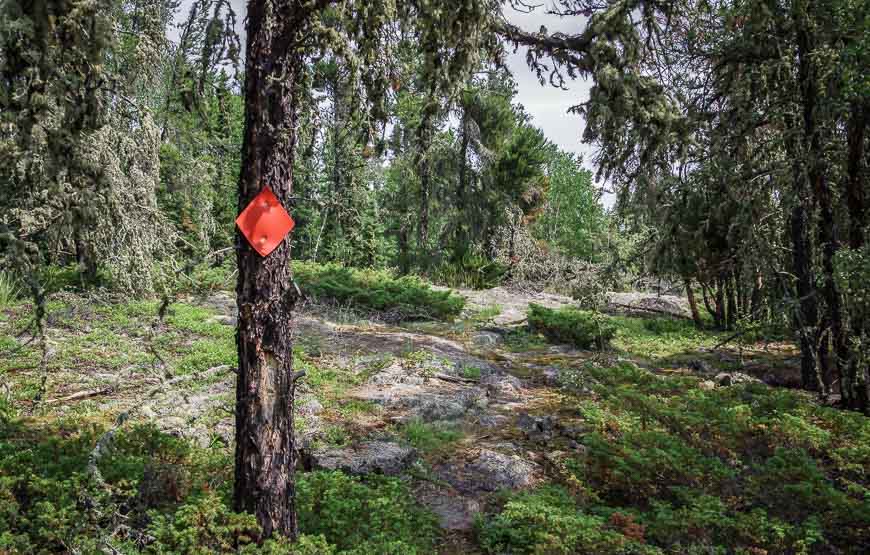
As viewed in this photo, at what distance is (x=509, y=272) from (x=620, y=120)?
15.0 m

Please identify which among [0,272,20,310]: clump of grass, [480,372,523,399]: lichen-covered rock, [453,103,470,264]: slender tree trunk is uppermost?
[453,103,470,264]: slender tree trunk

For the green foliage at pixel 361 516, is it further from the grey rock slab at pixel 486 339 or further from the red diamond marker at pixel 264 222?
the grey rock slab at pixel 486 339

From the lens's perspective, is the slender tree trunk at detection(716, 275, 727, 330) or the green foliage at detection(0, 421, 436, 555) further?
the slender tree trunk at detection(716, 275, 727, 330)

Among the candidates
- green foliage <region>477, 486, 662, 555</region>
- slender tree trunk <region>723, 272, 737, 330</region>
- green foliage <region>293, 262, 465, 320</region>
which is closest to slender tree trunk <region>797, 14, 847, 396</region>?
green foliage <region>477, 486, 662, 555</region>

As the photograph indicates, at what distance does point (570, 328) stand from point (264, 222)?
8.70 m

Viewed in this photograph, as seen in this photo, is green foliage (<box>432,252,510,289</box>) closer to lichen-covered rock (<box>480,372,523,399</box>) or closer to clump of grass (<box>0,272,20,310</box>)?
lichen-covered rock (<box>480,372,523,399</box>)

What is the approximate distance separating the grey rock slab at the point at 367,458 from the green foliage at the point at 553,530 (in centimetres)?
99

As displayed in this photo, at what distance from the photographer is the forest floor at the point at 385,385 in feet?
15.5

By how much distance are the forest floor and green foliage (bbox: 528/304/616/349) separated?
14.1 inches

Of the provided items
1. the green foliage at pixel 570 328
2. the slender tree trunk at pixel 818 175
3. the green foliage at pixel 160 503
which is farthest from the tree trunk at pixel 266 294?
the green foliage at pixel 570 328

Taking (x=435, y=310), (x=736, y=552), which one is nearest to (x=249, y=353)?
(x=736, y=552)

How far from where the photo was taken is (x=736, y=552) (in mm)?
3326

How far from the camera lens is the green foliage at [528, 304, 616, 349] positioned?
10648 millimetres

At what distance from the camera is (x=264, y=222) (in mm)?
3043
